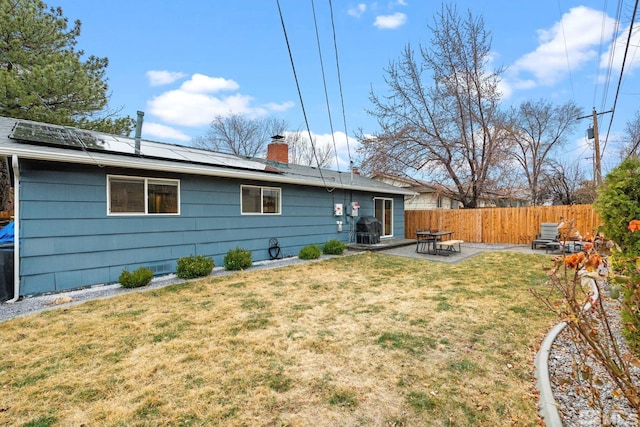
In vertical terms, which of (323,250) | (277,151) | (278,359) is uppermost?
(277,151)

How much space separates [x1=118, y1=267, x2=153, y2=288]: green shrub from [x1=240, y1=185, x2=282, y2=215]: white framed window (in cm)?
281

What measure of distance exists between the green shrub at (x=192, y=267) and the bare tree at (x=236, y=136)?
18.9 metres

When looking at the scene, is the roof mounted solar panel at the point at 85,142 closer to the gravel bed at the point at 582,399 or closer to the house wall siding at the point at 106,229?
the house wall siding at the point at 106,229

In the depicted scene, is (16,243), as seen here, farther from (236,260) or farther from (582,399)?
(582,399)

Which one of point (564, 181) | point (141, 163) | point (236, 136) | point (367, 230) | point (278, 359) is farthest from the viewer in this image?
point (236, 136)

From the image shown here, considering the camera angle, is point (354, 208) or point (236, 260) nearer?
point (236, 260)

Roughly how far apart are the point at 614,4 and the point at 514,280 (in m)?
4.93

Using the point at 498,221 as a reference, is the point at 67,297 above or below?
below

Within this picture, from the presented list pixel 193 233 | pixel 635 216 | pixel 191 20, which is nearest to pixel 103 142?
pixel 193 233

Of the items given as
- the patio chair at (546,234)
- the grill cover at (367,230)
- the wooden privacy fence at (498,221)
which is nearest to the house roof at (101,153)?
the grill cover at (367,230)

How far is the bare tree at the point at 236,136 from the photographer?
24266 millimetres

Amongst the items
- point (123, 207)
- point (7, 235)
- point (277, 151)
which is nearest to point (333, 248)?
point (277, 151)

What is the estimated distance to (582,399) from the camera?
2.22 metres

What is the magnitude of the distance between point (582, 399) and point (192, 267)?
236 inches
